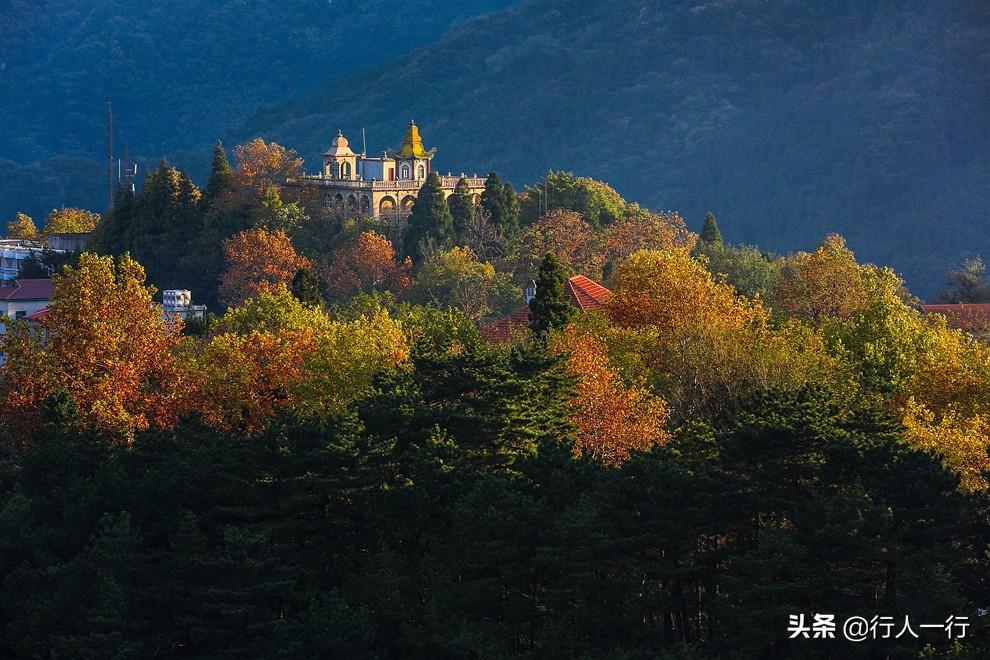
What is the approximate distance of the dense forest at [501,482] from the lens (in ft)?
151

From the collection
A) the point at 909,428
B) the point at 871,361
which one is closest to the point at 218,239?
the point at 871,361

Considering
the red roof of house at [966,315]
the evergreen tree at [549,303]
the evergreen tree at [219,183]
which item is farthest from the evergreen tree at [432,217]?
the evergreen tree at [549,303]

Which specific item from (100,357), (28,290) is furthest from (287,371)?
(28,290)

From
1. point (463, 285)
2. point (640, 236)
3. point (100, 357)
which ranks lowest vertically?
point (100, 357)

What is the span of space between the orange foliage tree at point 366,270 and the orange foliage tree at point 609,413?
146 ft

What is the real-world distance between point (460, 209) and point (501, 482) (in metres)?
62.0

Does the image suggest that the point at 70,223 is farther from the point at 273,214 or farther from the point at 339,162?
the point at 273,214

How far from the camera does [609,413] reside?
58469 millimetres

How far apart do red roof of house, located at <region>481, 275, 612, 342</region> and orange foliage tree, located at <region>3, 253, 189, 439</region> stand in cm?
1459

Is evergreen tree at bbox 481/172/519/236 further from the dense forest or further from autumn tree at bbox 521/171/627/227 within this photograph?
the dense forest

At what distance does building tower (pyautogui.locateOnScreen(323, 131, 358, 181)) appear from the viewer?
120 metres

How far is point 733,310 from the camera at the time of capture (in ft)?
233

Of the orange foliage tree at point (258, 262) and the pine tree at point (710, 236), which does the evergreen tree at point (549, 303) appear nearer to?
the orange foliage tree at point (258, 262)

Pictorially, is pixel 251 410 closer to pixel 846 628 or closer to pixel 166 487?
pixel 166 487
